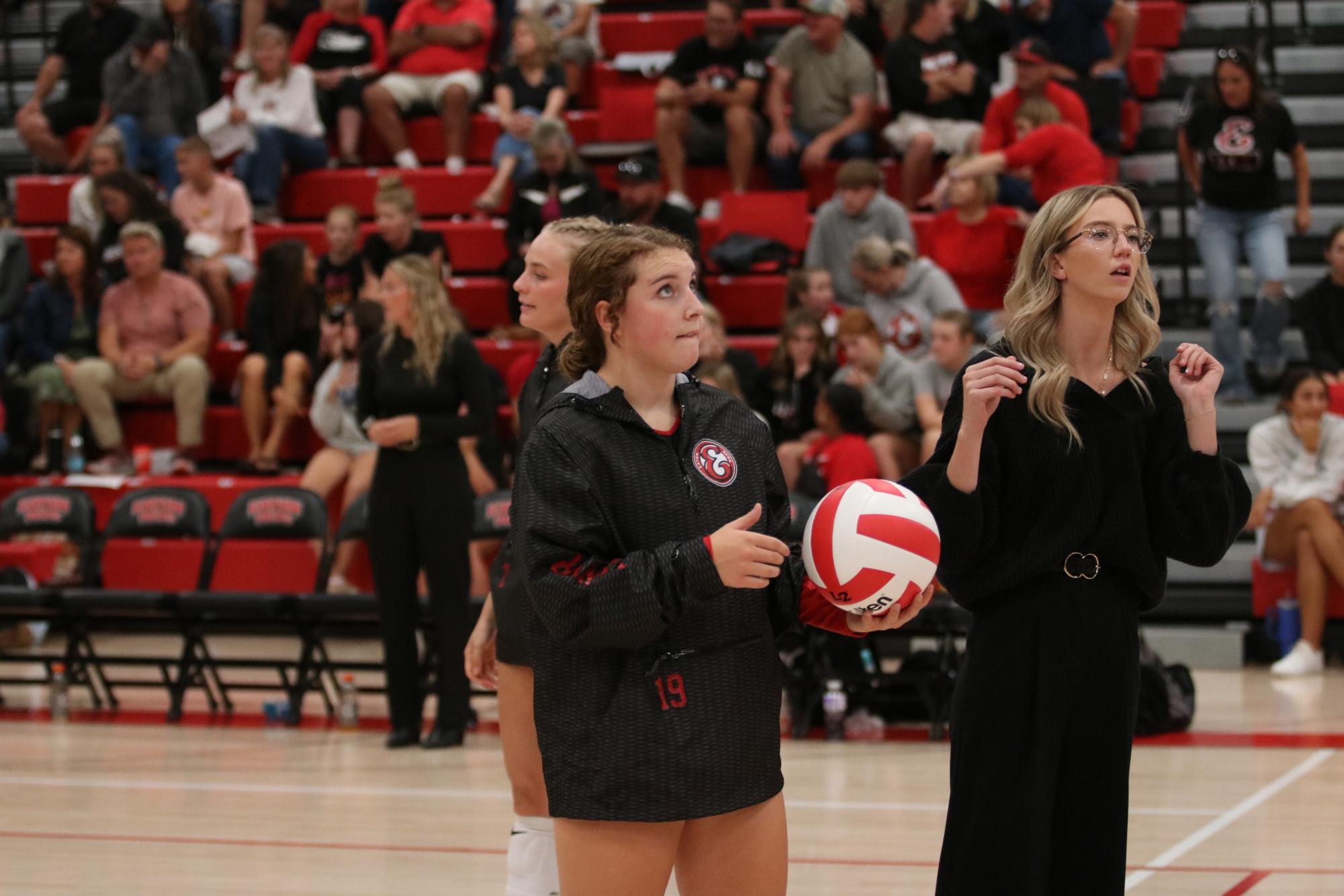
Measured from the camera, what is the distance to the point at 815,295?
10617 mm

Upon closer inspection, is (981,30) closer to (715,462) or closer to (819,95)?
(819,95)

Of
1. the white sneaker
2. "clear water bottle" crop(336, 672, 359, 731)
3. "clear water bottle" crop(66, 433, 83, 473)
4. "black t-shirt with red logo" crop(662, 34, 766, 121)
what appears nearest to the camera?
"clear water bottle" crop(336, 672, 359, 731)

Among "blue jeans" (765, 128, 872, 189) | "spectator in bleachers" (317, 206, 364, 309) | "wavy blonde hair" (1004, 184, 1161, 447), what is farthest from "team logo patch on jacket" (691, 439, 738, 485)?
"blue jeans" (765, 128, 872, 189)

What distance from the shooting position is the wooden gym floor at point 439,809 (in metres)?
5.57

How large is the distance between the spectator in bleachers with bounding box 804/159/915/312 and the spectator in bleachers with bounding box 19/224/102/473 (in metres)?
4.99

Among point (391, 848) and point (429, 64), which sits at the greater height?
point (429, 64)

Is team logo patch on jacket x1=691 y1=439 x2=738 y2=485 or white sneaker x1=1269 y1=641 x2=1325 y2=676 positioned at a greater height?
team logo patch on jacket x1=691 y1=439 x2=738 y2=485

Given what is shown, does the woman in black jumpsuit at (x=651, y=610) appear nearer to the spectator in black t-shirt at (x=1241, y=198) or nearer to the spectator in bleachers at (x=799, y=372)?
the spectator in bleachers at (x=799, y=372)

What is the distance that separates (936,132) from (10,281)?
6.61 meters

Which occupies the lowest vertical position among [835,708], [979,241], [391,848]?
[835,708]

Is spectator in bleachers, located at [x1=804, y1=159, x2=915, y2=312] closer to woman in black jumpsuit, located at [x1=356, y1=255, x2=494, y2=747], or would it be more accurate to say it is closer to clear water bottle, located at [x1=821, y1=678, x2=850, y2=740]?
clear water bottle, located at [x1=821, y1=678, x2=850, y2=740]

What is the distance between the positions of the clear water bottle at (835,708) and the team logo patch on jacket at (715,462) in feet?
16.6

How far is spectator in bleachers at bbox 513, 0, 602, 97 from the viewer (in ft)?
45.0

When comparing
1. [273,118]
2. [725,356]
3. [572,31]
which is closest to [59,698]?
[725,356]
